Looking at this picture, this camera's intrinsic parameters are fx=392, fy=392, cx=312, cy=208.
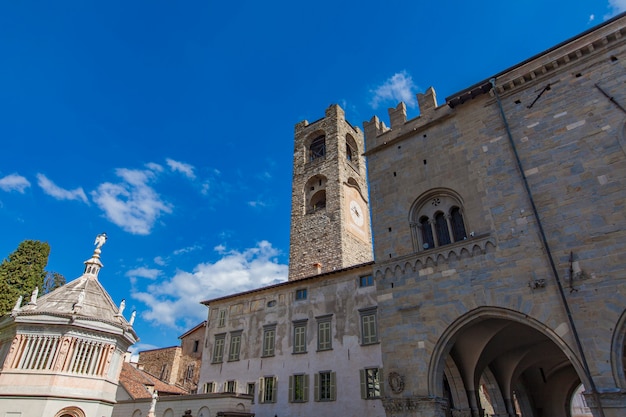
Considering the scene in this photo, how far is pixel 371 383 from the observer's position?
59.1 ft

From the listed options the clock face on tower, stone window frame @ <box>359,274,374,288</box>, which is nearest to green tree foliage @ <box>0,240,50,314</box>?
stone window frame @ <box>359,274,374,288</box>

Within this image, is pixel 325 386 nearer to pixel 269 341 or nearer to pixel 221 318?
pixel 269 341

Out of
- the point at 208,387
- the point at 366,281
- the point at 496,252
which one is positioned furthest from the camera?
the point at 208,387

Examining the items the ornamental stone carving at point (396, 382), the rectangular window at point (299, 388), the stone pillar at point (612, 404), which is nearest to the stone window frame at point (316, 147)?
the rectangular window at point (299, 388)

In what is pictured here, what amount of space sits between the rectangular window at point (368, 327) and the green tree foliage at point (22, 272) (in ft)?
67.8

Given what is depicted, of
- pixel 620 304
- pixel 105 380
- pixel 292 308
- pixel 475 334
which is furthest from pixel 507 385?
pixel 105 380

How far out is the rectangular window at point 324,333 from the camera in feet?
66.6

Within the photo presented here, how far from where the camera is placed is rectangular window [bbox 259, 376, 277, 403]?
20636 millimetres

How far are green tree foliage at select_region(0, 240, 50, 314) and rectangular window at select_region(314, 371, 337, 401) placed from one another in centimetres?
1867

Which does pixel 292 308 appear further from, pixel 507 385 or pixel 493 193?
pixel 493 193

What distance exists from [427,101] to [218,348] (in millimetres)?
18672

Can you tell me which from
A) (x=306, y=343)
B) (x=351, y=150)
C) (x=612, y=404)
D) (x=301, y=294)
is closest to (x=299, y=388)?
(x=306, y=343)

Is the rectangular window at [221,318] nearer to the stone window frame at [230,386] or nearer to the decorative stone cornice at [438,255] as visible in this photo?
the stone window frame at [230,386]

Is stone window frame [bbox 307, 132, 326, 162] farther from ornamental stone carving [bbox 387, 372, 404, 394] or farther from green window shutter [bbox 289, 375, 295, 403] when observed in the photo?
ornamental stone carving [bbox 387, 372, 404, 394]
